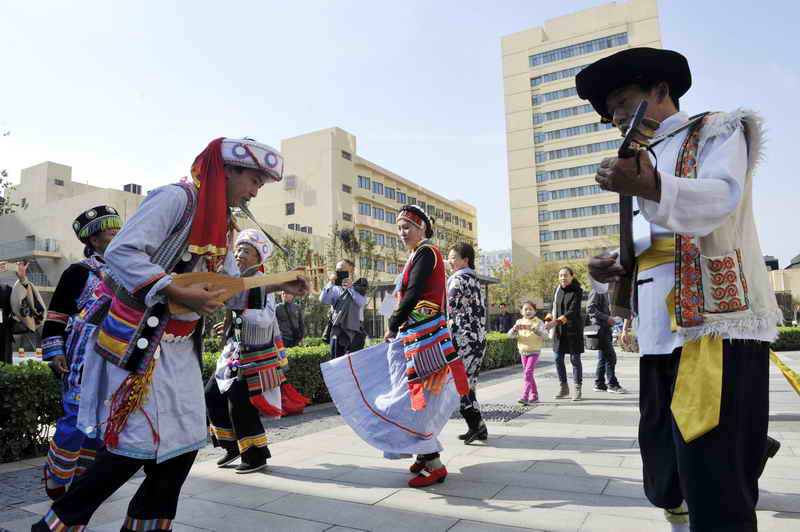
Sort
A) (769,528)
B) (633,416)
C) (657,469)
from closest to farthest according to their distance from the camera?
(657,469) < (769,528) < (633,416)

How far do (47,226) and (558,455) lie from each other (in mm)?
47401

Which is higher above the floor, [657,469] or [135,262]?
[135,262]

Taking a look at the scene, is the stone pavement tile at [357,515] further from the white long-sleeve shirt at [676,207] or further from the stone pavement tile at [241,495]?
the white long-sleeve shirt at [676,207]

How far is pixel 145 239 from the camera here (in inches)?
89.4

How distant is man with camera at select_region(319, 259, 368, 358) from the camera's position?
841 centimetres

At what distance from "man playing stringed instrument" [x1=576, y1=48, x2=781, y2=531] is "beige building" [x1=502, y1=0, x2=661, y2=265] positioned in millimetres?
69593

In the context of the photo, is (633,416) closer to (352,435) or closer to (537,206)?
(352,435)

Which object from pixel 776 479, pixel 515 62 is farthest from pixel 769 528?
pixel 515 62

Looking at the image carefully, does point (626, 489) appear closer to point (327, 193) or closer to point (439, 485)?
point (439, 485)

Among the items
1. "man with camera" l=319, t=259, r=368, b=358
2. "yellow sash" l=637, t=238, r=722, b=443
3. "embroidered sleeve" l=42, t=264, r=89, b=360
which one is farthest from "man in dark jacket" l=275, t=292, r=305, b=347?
"yellow sash" l=637, t=238, r=722, b=443

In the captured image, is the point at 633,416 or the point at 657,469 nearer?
the point at 657,469

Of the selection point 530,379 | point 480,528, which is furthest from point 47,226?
point 480,528

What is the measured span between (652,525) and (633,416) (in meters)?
4.04

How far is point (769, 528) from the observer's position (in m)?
3.00
